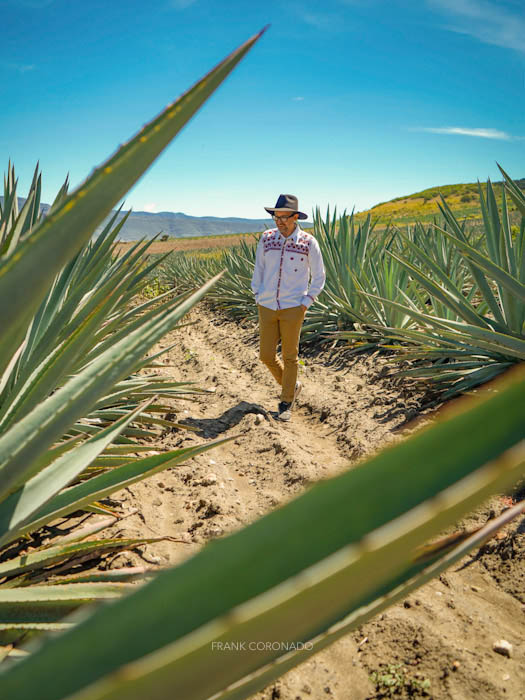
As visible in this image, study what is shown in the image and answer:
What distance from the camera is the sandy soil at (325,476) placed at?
1.42 m

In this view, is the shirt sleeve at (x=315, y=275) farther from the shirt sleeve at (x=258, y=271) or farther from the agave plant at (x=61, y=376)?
the agave plant at (x=61, y=376)

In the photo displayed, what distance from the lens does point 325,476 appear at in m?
1.76

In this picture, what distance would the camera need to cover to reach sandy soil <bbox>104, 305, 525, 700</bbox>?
142cm

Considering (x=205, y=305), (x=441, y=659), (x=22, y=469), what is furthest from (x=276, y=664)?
(x=205, y=305)

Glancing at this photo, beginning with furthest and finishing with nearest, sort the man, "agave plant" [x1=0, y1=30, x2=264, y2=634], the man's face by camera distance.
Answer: the man
the man's face
"agave plant" [x1=0, y1=30, x2=264, y2=634]

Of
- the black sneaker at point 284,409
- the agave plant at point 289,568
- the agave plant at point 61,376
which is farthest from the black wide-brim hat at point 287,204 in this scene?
the agave plant at point 289,568

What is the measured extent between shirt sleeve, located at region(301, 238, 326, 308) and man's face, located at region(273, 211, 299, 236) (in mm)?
217

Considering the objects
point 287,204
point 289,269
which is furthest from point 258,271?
point 287,204

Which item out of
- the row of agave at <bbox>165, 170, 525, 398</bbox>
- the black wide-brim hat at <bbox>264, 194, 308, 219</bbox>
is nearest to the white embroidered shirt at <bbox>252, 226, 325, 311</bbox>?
the black wide-brim hat at <bbox>264, 194, 308, 219</bbox>

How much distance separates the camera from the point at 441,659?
1450mm

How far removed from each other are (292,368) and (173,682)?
3473 mm

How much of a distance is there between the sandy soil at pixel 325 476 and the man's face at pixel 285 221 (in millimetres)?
1432

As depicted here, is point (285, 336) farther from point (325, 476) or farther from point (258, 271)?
point (325, 476)

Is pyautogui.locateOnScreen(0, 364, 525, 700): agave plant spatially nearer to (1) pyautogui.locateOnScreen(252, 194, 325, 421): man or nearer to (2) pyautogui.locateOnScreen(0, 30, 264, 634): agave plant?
(2) pyautogui.locateOnScreen(0, 30, 264, 634): agave plant
